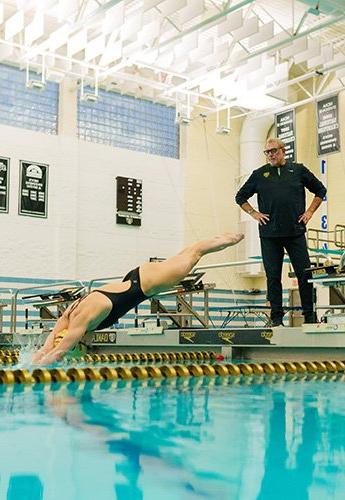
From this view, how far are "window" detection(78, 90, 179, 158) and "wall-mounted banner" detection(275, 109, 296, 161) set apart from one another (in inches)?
109

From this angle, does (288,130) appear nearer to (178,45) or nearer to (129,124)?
(178,45)

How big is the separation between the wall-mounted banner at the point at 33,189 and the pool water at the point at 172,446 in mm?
10317

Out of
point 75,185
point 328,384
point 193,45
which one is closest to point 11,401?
point 328,384

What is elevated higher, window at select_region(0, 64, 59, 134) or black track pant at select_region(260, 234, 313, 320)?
window at select_region(0, 64, 59, 134)

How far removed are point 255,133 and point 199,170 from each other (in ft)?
5.41

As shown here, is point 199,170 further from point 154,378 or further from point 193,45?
point 154,378

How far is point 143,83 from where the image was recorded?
1381 cm

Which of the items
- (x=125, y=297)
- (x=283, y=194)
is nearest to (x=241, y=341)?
(x=283, y=194)

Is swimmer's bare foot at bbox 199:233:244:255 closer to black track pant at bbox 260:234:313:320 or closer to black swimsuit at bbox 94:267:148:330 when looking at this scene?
black swimsuit at bbox 94:267:148:330

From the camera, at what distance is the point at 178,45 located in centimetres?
1189

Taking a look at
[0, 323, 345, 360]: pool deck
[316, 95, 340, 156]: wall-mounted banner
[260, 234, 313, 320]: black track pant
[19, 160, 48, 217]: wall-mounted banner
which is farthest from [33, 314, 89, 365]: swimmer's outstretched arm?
[316, 95, 340, 156]: wall-mounted banner

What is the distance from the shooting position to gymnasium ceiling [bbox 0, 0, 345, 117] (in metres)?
10.6

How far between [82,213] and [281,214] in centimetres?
920

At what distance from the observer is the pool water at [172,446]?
1.37 meters
